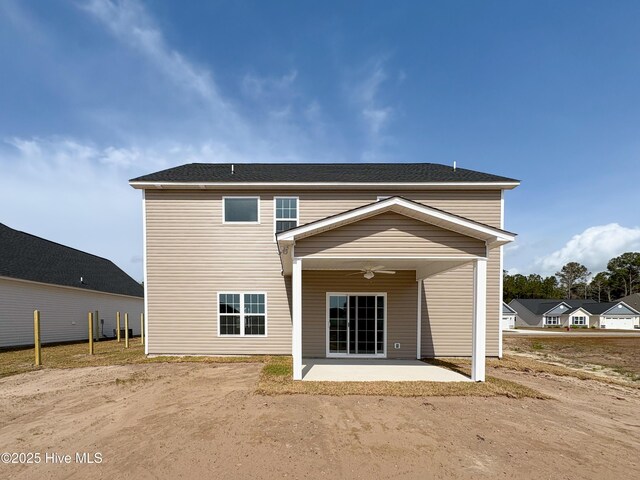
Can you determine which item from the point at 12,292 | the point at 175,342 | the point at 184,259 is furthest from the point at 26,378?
the point at 12,292

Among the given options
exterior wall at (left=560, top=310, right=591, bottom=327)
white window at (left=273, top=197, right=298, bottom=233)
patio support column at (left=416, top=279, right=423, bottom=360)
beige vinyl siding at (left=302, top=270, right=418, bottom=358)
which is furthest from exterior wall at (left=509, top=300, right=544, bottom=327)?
white window at (left=273, top=197, right=298, bottom=233)

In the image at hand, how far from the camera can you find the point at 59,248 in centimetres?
2094

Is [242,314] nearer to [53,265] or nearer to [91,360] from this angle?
[91,360]

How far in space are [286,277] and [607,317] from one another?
2313 inches

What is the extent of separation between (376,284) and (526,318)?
5583cm

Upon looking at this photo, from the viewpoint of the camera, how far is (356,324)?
10.9 m

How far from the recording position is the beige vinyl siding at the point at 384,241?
7.47 metres

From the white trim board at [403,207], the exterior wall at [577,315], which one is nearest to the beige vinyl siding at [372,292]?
the white trim board at [403,207]

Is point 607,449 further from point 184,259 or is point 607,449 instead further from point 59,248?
point 59,248

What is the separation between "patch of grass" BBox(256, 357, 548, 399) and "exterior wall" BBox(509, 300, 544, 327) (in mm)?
53876

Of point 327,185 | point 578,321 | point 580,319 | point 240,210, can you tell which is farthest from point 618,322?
point 240,210

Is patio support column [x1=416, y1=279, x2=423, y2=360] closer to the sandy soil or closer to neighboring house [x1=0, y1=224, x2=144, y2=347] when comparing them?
the sandy soil

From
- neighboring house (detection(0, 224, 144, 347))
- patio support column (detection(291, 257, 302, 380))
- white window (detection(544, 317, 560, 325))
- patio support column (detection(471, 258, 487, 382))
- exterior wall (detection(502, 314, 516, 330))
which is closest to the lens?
patio support column (detection(291, 257, 302, 380))

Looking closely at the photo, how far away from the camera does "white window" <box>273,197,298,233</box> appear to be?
11234mm
